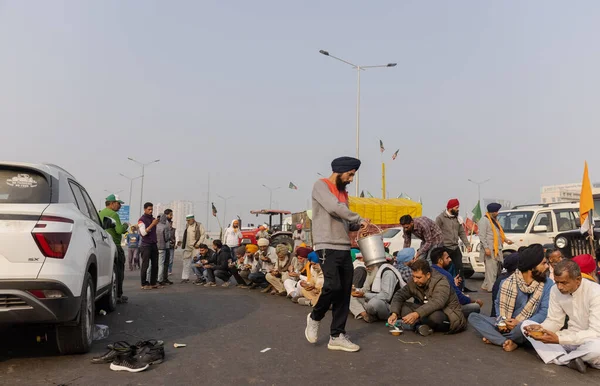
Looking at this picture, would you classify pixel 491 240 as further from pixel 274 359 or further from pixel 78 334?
pixel 78 334

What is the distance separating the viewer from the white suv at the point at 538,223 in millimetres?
12250

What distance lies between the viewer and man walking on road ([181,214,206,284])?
486 inches

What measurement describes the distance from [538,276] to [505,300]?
0.46 metres

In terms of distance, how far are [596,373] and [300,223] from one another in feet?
55.8

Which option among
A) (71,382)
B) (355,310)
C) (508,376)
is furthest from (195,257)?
(508,376)

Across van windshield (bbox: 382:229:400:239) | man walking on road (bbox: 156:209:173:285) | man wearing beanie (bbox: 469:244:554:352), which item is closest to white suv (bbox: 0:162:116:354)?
man wearing beanie (bbox: 469:244:554:352)

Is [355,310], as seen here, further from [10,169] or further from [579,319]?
[10,169]

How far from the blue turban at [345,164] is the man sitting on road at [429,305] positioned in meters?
1.66

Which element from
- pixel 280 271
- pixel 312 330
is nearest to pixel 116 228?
pixel 280 271

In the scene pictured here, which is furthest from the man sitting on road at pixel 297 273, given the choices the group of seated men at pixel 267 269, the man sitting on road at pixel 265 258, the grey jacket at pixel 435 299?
the grey jacket at pixel 435 299

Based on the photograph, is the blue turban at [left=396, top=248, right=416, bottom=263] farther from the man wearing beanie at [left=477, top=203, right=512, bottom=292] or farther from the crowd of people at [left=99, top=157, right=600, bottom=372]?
the man wearing beanie at [left=477, top=203, right=512, bottom=292]

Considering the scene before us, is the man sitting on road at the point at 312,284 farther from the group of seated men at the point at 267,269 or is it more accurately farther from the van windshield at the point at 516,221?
the van windshield at the point at 516,221

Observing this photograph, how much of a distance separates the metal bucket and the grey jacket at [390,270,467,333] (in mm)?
746

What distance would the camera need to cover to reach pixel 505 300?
5309 mm
